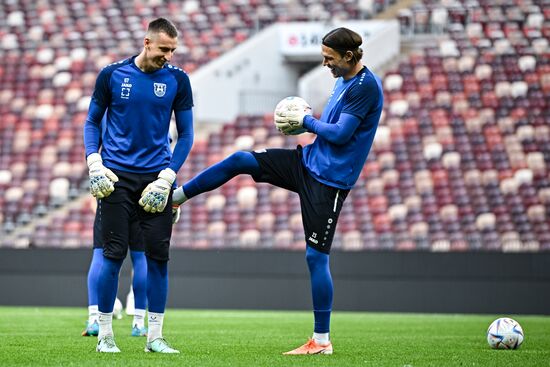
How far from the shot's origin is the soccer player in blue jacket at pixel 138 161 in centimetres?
709

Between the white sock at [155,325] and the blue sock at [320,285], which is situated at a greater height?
the blue sock at [320,285]

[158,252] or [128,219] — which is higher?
[128,219]

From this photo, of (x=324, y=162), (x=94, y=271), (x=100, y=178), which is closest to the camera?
Answer: (x=100, y=178)

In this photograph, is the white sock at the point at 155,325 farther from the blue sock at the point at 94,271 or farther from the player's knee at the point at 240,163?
the blue sock at the point at 94,271

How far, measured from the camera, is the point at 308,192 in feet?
24.8

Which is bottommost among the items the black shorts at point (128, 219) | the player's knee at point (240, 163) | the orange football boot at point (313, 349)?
the orange football boot at point (313, 349)

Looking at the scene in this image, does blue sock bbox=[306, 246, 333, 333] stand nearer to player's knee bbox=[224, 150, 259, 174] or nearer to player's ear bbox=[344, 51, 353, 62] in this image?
player's knee bbox=[224, 150, 259, 174]

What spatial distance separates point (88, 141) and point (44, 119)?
1547 centimetres

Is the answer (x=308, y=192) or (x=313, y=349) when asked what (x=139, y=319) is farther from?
(x=308, y=192)

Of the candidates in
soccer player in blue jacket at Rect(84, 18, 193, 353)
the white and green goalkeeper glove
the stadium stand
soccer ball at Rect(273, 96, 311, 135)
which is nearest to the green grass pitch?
soccer player in blue jacket at Rect(84, 18, 193, 353)

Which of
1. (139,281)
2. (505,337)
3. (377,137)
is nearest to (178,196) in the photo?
(139,281)

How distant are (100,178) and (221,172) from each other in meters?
0.92

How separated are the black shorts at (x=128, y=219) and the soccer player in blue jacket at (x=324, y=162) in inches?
15.2

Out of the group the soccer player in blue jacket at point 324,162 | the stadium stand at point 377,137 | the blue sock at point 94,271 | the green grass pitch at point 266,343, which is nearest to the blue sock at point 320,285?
the soccer player in blue jacket at point 324,162
